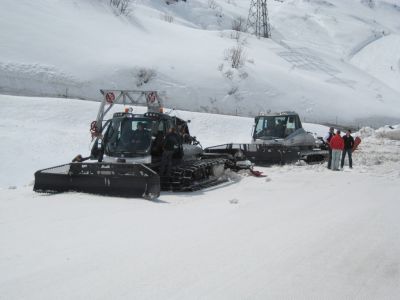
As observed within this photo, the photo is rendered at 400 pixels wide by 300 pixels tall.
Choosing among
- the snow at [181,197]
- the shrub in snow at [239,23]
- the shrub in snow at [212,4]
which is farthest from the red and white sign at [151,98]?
the shrub in snow at [212,4]

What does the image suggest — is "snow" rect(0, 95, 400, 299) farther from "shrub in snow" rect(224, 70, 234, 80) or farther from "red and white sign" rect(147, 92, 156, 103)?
"shrub in snow" rect(224, 70, 234, 80)

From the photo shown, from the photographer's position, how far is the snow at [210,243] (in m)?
5.29

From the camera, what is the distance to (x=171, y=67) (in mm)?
49125

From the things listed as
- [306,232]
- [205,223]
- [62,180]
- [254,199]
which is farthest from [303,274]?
[62,180]

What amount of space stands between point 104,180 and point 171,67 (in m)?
38.9

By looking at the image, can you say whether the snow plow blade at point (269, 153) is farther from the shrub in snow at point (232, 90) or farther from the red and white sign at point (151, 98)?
the shrub in snow at point (232, 90)

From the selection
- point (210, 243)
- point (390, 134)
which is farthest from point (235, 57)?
point (210, 243)

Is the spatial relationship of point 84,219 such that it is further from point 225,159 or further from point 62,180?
point 225,159

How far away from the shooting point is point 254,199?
11180mm

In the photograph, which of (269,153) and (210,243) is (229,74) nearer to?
(269,153)

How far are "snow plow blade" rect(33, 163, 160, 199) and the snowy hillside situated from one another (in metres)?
28.4

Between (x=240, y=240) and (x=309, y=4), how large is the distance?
117578 mm

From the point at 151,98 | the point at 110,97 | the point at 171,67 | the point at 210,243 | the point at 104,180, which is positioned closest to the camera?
the point at 210,243

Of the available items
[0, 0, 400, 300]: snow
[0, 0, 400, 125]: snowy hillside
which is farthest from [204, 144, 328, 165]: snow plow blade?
[0, 0, 400, 125]: snowy hillside
